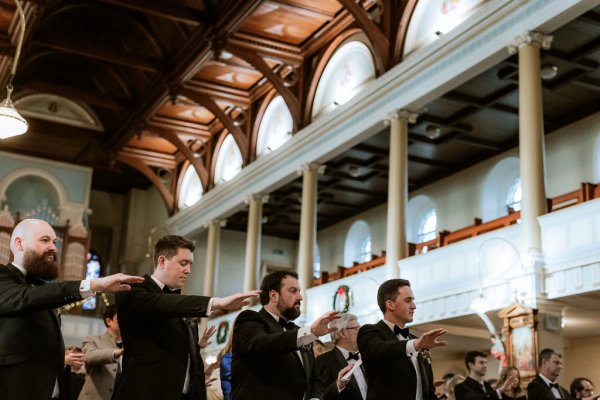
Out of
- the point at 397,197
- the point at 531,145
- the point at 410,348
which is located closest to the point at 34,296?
the point at 410,348

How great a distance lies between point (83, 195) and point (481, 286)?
18745 millimetres

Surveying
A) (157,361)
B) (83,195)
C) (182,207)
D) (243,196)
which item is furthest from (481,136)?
(157,361)

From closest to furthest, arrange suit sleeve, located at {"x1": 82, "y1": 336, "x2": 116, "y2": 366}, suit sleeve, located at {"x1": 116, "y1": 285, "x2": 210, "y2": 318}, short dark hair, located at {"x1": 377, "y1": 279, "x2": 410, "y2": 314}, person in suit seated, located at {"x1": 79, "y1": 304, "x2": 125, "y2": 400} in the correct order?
suit sleeve, located at {"x1": 116, "y1": 285, "x2": 210, "y2": 318}, short dark hair, located at {"x1": 377, "y1": 279, "x2": 410, "y2": 314}, suit sleeve, located at {"x1": 82, "y1": 336, "x2": 116, "y2": 366}, person in suit seated, located at {"x1": 79, "y1": 304, "x2": 125, "y2": 400}

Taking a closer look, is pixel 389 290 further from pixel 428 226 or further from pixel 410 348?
pixel 428 226

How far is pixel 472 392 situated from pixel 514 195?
13770mm

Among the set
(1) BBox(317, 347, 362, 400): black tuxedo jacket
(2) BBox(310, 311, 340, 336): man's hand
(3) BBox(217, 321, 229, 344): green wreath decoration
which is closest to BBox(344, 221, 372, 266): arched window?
(3) BBox(217, 321, 229, 344): green wreath decoration

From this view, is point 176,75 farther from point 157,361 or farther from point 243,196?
point 157,361

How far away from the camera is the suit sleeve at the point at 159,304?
4965 millimetres

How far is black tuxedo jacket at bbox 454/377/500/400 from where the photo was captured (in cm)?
920

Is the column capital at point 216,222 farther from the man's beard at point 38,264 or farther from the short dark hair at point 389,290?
the man's beard at point 38,264

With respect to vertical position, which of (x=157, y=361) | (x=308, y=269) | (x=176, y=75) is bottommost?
(x=157, y=361)

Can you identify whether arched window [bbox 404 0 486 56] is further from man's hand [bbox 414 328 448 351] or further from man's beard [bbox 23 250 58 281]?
man's beard [bbox 23 250 58 281]

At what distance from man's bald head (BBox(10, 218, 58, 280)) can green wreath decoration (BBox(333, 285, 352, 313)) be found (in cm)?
1383

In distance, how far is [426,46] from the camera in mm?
17203
